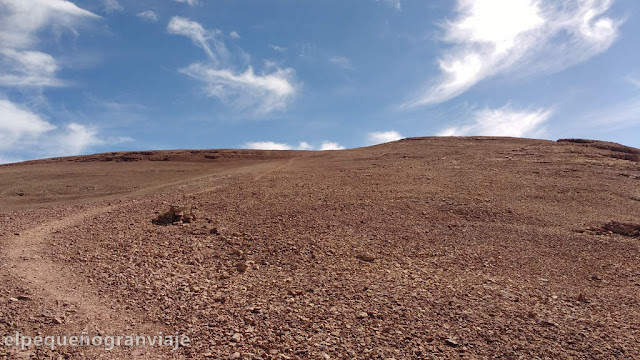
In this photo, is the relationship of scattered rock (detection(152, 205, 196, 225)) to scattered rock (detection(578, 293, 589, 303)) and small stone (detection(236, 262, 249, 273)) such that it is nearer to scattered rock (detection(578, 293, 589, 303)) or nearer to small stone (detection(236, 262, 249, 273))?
small stone (detection(236, 262, 249, 273))

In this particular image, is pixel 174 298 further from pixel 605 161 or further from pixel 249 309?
pixel 605 161

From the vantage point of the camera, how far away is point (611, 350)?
16.6 feet

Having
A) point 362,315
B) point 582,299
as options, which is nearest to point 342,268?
point 362,315

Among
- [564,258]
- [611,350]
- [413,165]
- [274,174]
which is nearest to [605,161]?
[413,165]

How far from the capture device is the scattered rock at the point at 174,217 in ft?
34.1

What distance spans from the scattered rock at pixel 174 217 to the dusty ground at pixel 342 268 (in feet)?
0.91

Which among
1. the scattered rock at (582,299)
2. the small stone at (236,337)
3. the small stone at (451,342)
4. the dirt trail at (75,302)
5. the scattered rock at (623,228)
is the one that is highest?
the scattered rock at (623,228)

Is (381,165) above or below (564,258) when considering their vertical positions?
above

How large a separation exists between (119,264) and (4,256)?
1914 millimetres

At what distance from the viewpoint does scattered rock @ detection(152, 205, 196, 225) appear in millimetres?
10406

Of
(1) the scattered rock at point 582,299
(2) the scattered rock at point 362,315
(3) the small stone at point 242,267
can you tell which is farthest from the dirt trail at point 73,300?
(1) the scattered rock at point 582,299

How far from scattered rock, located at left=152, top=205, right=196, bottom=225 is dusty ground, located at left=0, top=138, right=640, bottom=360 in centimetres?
28

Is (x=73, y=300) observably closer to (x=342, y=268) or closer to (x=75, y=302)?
(x=75, y=302)

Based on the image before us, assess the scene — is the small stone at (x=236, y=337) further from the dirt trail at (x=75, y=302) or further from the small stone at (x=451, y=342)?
the small stone at (x=451, y=342)
